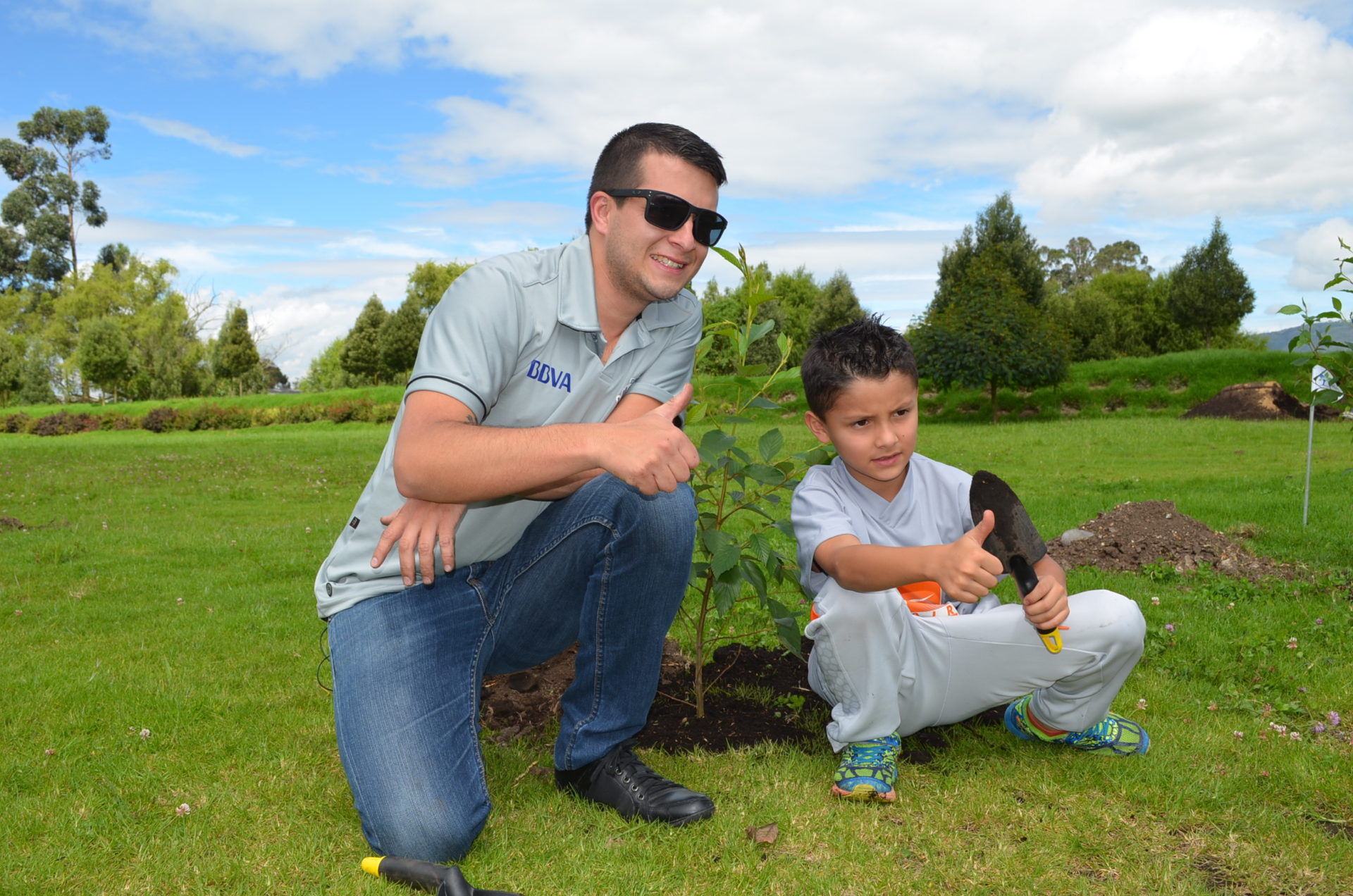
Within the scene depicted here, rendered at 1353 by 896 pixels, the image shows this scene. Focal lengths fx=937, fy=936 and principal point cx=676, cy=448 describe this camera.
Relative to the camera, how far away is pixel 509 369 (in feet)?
9.33

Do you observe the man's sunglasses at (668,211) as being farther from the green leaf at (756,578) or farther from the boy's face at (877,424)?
the green leaf at (756,578)

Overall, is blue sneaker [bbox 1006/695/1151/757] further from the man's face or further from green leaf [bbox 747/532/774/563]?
the man's face

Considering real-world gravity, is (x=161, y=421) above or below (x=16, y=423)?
above

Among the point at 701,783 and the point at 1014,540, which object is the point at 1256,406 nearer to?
the point at 1014,540

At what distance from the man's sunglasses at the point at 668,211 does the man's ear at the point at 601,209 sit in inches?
1.3

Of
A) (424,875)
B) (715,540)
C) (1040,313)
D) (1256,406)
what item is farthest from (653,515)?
(1040,313)

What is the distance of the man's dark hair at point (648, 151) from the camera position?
9.62 feet

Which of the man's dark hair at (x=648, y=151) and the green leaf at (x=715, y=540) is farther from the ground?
the man's dark hair at (x=648, y=151)

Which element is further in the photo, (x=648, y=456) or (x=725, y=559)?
(x=725, y=559)

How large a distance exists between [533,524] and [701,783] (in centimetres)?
99

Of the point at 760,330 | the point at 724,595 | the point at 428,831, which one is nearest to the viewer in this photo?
the point at 428,831

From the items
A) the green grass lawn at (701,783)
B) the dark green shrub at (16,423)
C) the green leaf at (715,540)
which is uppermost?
the green leaf at (715,540)

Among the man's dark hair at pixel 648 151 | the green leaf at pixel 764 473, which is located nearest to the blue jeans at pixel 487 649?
the green leaf at pixel 764 473

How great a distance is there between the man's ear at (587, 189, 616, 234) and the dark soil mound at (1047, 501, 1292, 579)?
4.39 metres
